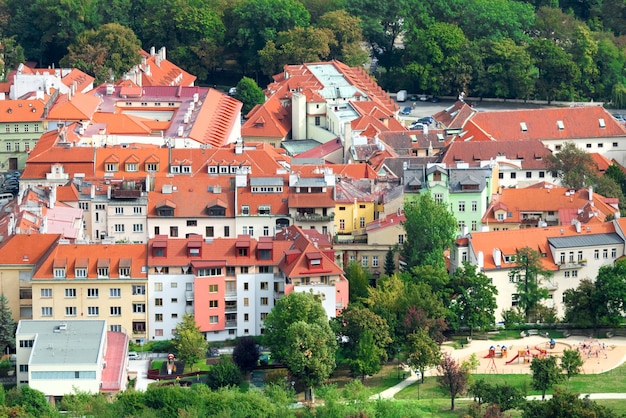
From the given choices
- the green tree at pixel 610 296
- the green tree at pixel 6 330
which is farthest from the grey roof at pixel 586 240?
the green tree at pixel 6 330

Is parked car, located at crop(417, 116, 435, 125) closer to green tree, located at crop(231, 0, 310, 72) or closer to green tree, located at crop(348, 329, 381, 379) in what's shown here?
green tree, located at crop(231, 0, 310, 72)

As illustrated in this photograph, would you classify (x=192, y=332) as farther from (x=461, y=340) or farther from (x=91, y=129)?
(x=91, y=129)

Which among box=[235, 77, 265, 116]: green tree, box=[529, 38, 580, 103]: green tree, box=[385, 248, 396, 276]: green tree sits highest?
Result: box=[529, 38, 580, 103]: green tree

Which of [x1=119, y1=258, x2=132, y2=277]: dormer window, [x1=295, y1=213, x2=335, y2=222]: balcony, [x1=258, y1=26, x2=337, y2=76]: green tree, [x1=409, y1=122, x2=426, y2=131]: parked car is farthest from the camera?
[x1=258, y1=26, x2=337, y2=76]: green tree

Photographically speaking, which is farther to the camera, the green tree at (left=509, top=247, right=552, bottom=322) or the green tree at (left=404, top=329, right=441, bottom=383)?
the green tree at (left=509, top=247, right=552, bottom=322)

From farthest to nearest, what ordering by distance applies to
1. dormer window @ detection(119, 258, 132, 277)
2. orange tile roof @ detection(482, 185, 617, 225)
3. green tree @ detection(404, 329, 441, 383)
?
orange tile roof @ detection(482, 185, 617, 225), dormer window @ detection(119, 258, 132, 277), green tree @ detection(404, 329, 441, 383)

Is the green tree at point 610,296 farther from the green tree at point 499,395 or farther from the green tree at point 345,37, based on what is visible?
the green tree at point 345,37

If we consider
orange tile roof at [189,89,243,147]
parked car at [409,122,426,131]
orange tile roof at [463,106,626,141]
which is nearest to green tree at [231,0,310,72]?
orange tile roof at [189,89,243,147]
